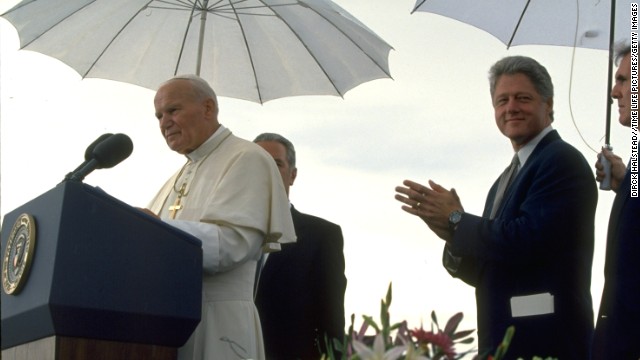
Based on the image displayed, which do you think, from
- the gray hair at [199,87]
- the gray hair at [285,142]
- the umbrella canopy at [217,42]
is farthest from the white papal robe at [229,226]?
the umbrella canopy at [217,42]

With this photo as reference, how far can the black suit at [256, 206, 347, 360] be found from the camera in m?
6.05

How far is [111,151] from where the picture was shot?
356 centimetres

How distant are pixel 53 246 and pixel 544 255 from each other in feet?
6.91

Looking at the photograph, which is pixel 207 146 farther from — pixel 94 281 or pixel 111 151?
pixel 94 281

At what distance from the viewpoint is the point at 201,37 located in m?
6.61

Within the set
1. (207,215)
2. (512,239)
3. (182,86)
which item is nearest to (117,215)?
(207,215)

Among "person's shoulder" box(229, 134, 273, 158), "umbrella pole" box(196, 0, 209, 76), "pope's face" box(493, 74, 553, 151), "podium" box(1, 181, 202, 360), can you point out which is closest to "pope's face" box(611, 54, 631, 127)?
"pope's face" box(493, 74, 553, 151)

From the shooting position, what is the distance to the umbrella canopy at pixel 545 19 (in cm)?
533

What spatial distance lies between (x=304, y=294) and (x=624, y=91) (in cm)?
252

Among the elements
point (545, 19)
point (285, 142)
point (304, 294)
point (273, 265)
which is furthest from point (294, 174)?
point (545, 19)

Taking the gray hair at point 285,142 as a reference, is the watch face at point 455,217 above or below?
below

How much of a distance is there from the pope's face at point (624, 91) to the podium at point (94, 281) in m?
1.83

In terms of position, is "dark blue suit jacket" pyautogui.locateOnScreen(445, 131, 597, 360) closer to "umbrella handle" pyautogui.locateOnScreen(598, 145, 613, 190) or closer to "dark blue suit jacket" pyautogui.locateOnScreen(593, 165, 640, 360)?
"umbrella handle" pyautogui.locateOnScreen(598, 145, 613, 190)

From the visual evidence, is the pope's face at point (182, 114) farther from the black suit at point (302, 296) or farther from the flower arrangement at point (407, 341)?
the flower arrangement at point (407, 341)
